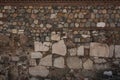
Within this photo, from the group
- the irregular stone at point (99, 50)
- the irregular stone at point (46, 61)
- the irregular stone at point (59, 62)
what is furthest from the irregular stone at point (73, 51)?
the irregular stone at point (46, 61)

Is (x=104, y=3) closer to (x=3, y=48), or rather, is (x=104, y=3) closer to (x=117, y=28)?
(x=117, y=28)

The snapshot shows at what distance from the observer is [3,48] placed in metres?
8.08

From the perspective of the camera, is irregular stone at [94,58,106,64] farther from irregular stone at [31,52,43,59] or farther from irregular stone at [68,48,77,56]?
irregular stone at [31,52,43,59]

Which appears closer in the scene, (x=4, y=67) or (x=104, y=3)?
(x=104, y=3)

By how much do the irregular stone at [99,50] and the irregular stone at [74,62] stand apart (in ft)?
1.19

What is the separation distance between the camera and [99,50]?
7539 millimetres

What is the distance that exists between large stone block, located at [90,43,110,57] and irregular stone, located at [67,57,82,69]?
14.2 inches

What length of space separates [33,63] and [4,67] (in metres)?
0.78

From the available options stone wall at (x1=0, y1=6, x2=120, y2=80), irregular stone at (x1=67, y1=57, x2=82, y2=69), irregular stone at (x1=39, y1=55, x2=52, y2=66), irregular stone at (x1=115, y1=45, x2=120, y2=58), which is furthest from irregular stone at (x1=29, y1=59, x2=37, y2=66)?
irregular stone at (x1=115, y1=45, x2=120, y2=58)

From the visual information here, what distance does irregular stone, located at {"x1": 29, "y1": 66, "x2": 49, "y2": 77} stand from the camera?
7.80 m

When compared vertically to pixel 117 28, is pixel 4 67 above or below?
below

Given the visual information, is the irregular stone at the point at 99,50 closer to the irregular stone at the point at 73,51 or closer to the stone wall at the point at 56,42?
the stone wall at the point at 56,42

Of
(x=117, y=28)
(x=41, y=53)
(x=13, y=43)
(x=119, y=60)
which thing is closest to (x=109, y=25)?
(x=117, y=28)

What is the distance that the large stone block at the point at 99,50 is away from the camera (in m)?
7.50
